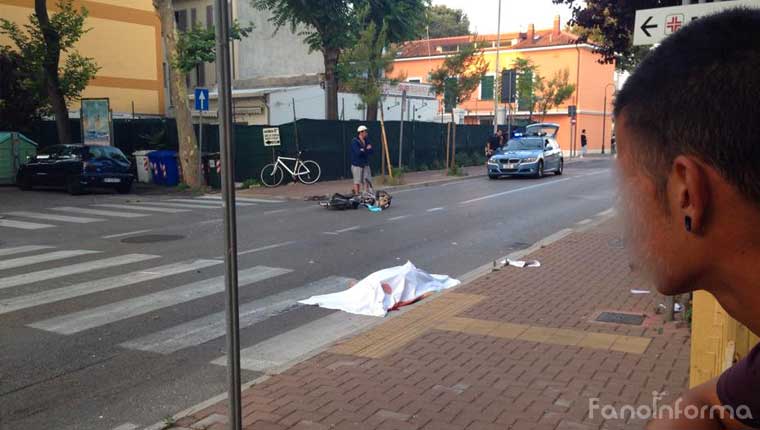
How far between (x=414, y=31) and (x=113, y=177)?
15.4 m

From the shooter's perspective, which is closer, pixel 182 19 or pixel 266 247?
pixel 266 247

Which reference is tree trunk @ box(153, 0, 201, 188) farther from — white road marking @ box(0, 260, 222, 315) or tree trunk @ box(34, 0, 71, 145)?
white road marking @ box(0, 260, 222, 315)

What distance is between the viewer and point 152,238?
12.2 metres

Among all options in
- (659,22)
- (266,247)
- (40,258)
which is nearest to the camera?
(659,22)

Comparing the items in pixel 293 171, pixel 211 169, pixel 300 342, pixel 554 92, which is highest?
pixel 554 92

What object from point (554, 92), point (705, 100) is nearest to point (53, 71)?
point (705, 100)

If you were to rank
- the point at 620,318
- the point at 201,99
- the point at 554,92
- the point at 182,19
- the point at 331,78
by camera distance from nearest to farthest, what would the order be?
the point at 620,318
the point at 201,99
the point at 331,78
the point at 182,19
the point at 554,92

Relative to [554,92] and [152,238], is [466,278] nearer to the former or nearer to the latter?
[152,238]

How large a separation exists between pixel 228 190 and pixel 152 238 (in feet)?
31.4

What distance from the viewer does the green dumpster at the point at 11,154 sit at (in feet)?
76.4

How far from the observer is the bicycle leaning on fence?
75.5 ft

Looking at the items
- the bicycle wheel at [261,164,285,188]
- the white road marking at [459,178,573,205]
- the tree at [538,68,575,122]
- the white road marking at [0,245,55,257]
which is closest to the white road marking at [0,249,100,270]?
the white road marking at [0,245,55,257]

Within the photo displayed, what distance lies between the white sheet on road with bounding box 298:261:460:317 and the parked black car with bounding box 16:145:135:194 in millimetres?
15070

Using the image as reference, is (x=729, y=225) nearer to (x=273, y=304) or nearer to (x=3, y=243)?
(x=273, y=304)
